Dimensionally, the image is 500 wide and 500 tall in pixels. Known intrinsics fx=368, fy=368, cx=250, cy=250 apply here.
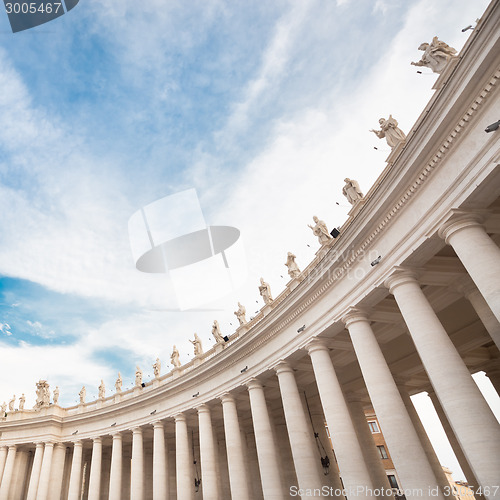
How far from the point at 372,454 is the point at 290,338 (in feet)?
44.4

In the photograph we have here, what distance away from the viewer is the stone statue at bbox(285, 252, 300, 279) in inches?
1200

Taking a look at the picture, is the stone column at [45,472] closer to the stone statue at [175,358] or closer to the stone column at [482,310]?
the stone statue at [175,358]

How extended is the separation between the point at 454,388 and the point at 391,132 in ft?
45.3

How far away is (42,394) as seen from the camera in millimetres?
56281

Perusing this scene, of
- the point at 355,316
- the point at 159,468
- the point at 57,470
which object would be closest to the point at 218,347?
the point at 159,468

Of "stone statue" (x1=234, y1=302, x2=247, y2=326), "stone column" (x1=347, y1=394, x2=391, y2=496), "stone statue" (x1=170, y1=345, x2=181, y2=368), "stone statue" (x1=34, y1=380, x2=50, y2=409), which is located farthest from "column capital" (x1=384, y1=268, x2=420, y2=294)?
"stone statue" (x1=34, y1=380, x2=50, y2=409)

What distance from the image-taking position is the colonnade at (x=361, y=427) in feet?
51.6

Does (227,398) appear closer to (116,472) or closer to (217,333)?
(217,333)

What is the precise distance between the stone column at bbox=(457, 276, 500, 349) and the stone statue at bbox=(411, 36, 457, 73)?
12137 mm

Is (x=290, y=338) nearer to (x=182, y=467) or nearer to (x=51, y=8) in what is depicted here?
(x=182, y=467)

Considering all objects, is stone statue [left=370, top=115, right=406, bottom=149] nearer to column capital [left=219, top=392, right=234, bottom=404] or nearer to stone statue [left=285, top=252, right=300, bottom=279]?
stone statue [left=285, top=252, right=300, bottom=279]

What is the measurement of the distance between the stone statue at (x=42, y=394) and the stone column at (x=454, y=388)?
5593cm

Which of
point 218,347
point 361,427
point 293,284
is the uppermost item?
point 218,347

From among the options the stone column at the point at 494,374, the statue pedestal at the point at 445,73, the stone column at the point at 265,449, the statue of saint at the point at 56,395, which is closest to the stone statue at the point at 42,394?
the statue of saint at the point at 56,395
